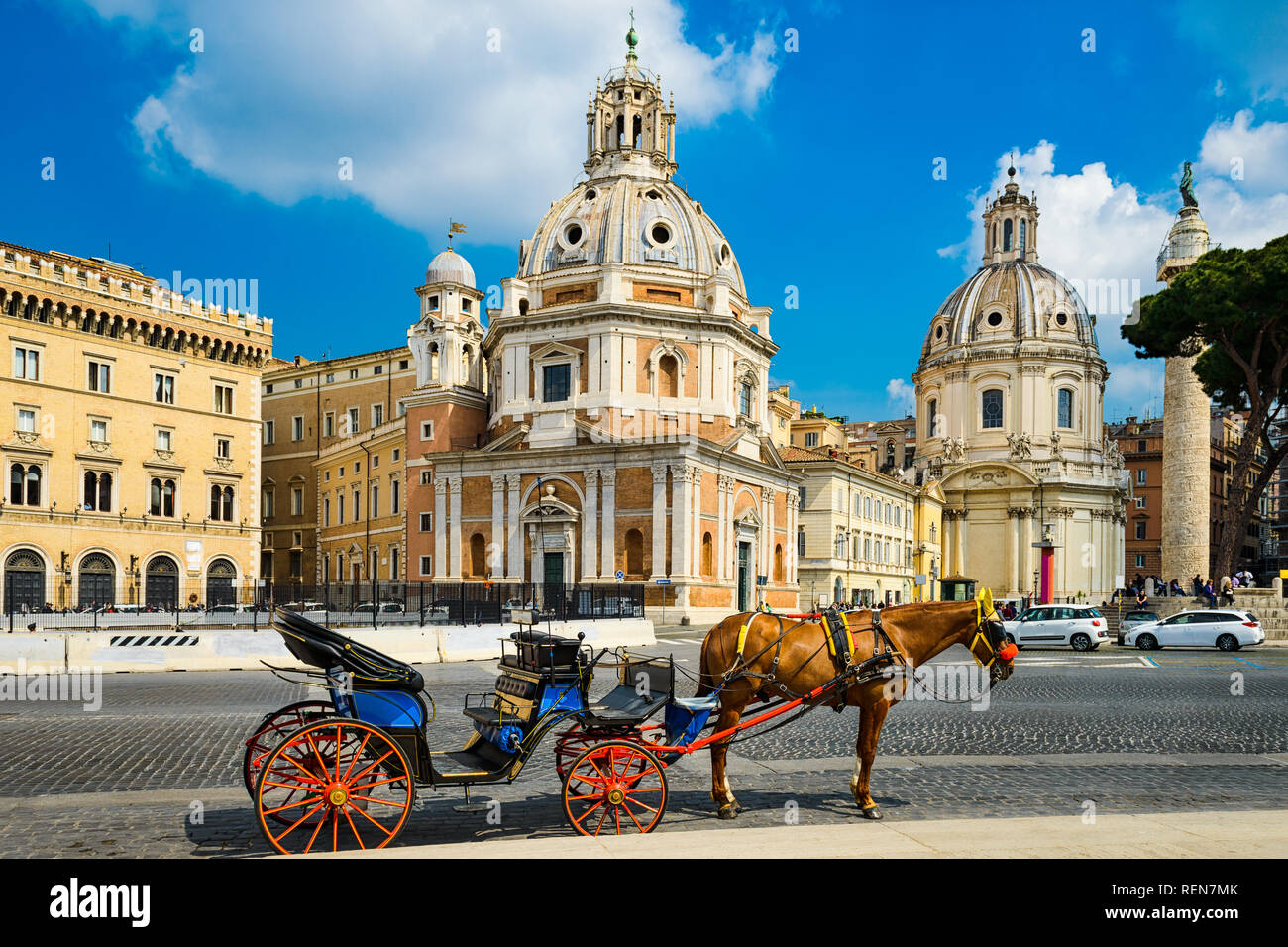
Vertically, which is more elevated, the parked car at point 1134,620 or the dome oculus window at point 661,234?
the dome oculus window at point 661,234

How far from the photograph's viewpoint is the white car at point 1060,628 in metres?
33.5

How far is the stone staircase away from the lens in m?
36.4

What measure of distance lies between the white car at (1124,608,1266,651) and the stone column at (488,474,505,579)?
30173 mm

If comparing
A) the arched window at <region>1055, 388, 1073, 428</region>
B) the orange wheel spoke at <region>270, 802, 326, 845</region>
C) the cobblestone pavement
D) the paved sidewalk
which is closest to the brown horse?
the cobblestone pavement

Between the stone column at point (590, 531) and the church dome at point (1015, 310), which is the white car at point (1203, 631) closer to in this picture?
the stone column at point (590, 531)

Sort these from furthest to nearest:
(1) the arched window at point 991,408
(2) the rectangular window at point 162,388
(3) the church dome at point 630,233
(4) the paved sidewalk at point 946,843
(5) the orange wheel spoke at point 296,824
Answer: (1) the arched window at point 991,408
(3) the church dome at point 630,233
(2) the rectangular window at point 162,388
(5) the orange wheel spoke at point 296,824
(4) the paved sidewalk at point 946,843

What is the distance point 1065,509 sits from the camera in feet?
267

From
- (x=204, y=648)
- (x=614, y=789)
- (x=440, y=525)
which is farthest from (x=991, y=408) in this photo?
(x=614, y=789)

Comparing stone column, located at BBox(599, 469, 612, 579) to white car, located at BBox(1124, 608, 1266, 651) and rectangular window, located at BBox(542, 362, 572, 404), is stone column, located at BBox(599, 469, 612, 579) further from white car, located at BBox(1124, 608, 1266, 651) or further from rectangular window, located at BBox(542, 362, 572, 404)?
white car, located at BBox(1124, 608, 1266, 651)

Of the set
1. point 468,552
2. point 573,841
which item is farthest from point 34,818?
point 468,552

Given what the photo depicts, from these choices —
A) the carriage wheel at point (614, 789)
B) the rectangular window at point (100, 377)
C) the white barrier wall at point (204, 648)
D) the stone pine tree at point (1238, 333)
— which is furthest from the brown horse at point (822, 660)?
the rectangular window at point (100, 377)

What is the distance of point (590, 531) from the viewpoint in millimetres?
51688

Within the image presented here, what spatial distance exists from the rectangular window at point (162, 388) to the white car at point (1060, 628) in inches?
1547

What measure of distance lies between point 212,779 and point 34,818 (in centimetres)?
185
